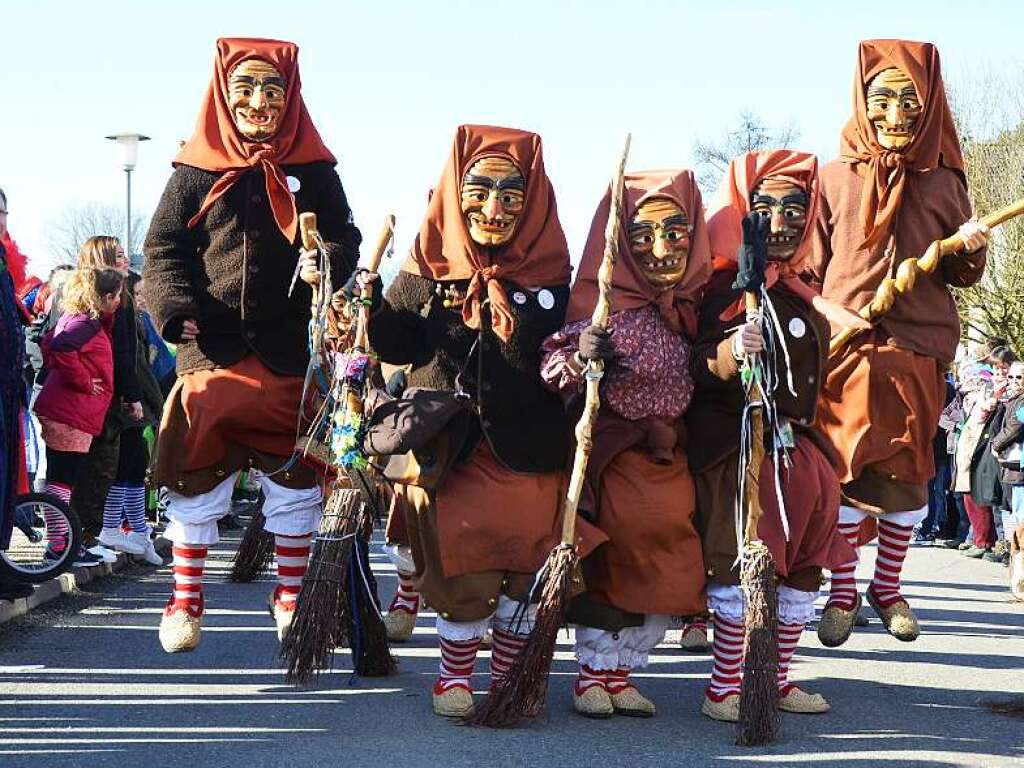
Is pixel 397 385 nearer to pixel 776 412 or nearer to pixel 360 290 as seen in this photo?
pixel 360 290

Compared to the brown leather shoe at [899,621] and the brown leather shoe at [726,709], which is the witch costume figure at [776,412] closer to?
the brown leather shoe at [726,709]

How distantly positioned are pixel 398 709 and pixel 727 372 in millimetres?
1891

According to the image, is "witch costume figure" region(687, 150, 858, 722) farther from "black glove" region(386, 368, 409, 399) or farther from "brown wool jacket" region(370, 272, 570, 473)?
"black glove" region(386, 368, 409, 399)

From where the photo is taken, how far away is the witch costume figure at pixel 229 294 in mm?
6547

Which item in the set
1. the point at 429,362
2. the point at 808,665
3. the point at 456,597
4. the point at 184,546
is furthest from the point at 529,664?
the point at 808,665

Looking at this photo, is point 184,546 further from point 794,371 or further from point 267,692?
point 794,371

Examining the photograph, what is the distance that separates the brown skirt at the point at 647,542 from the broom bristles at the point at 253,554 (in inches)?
163

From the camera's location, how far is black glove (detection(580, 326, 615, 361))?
18.8 ft

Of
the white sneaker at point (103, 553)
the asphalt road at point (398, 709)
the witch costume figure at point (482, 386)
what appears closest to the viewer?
the asphalt road at point (398, 709)

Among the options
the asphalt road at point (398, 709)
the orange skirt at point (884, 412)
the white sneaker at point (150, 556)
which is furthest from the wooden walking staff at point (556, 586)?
the white sneaker at point (150, 556)

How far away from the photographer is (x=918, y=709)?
657cm

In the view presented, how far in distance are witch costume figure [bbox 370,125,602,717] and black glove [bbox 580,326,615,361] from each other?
405 mm

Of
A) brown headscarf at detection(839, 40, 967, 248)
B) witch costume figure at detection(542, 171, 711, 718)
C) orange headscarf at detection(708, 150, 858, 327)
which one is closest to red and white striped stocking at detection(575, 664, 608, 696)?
witch costume figure at detection(542, 171, 711, 718)

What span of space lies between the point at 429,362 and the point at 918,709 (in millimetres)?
2524
